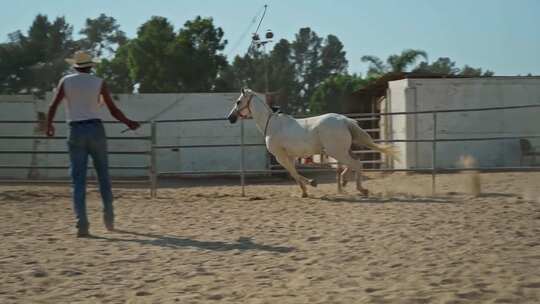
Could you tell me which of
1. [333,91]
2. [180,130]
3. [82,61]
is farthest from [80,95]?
[333,91]

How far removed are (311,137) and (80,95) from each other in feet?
12.5

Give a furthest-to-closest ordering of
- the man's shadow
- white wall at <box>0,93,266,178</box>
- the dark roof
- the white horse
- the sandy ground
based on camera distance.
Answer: the dark roof → white wall at <box>0,93,266,178</box> → the white horse → the man's shadow → the sandy ground

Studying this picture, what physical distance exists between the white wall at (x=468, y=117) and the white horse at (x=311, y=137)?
6849mm

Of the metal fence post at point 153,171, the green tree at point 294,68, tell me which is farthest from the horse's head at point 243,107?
the green tree at point 294,68

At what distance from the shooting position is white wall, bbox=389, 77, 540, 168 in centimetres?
1547

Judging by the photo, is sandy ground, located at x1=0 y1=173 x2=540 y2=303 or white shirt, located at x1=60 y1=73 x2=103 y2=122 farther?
white shirt, located at x1=60 y1=73 x2=103 y2=122

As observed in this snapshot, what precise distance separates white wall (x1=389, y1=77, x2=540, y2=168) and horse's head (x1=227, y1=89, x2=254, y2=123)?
22.8 ft

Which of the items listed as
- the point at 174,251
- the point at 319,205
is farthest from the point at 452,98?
the point at 174,251

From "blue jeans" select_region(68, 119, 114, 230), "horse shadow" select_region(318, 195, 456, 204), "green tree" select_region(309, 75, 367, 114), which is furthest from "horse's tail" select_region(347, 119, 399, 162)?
"green tree" select_region(309, 75, 367, 114)

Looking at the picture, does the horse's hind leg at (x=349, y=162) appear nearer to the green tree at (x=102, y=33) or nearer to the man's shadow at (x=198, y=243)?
the man's shadow at (x=198, y=243)

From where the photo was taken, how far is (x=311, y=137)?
8.52 meters

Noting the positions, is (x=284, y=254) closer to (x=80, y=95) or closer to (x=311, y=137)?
(x=80, y=95)

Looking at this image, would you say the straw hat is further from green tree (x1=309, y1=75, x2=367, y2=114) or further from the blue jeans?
green tree (x1=309, y1=75, x2=367, y2=114)

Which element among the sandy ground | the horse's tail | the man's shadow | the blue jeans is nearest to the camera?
the sandy ground
